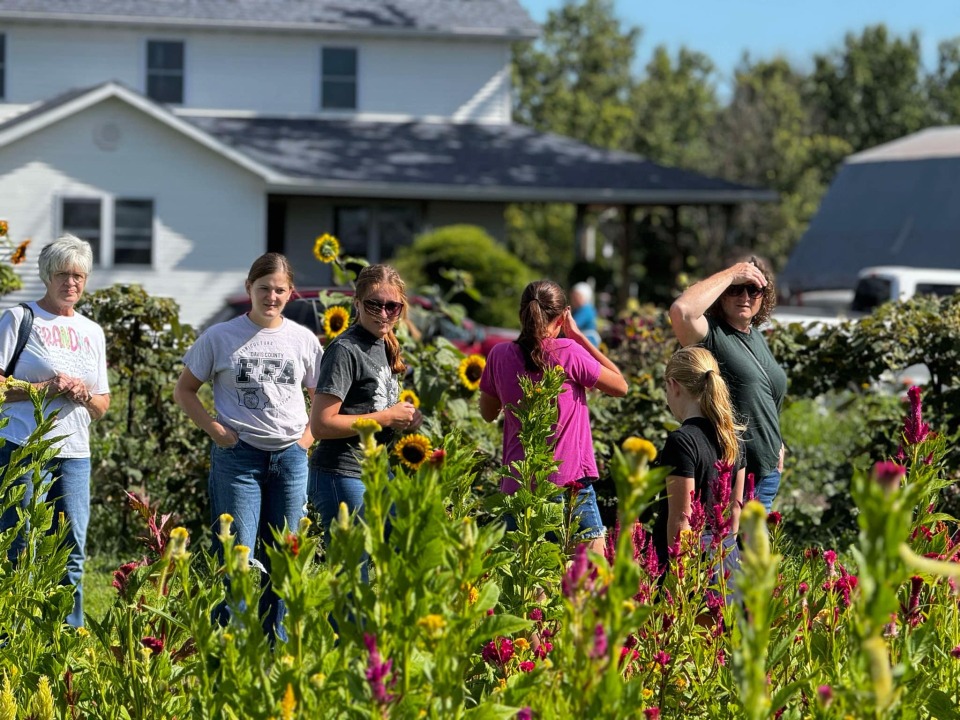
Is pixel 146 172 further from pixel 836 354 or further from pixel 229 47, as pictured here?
pixel 836 354

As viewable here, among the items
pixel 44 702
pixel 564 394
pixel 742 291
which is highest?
pixel 742 291

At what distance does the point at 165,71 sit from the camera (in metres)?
23.8

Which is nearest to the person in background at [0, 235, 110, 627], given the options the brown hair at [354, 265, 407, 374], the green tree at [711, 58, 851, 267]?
the brown hair at [354, 265, 407, 374]

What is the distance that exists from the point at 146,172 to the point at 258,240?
1998mm

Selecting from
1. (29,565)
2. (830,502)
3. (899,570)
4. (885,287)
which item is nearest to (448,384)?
(830,502)

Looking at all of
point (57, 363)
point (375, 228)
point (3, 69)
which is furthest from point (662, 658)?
point (3, 69)

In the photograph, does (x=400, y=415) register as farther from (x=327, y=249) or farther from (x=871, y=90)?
(x=871, y=90)

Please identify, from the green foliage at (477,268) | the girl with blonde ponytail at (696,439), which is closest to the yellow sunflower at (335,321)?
the girl with blonde ponytail at (696,439)

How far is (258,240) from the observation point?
21.8 metres

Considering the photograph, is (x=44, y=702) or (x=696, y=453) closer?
(x=44, y=702)

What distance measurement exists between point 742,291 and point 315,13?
67.8ft

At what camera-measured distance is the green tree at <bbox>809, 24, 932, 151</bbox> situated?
4369 centimetres

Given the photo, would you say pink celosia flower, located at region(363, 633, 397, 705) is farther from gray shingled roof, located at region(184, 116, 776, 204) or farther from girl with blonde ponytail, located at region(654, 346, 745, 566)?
gray shingled roof, located at region(184, 116, 776, 204)

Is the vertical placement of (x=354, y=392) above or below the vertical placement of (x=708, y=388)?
below
